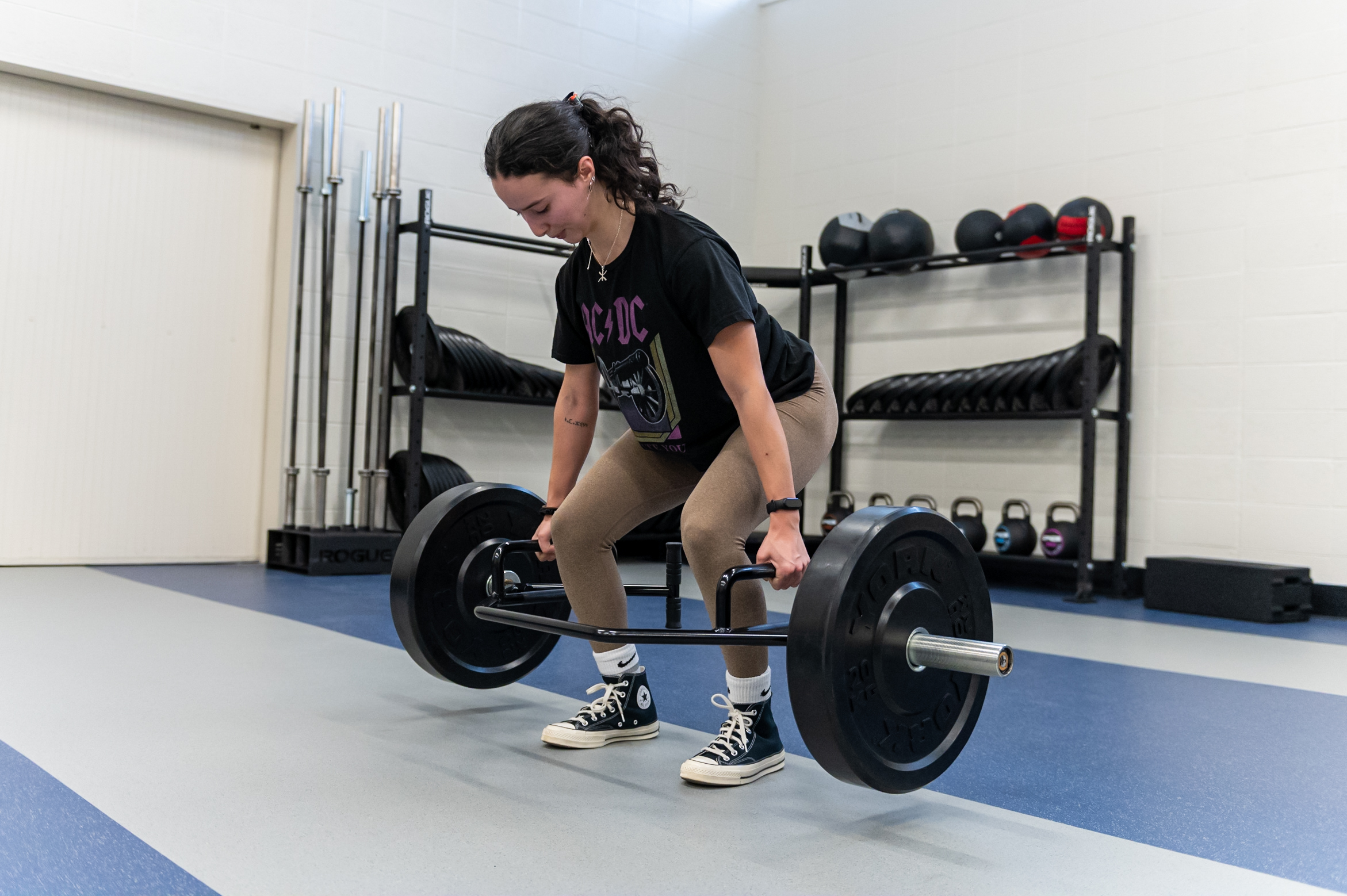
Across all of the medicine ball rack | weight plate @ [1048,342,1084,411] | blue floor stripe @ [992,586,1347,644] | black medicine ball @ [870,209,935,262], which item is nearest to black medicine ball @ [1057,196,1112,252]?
the medicine ball rack

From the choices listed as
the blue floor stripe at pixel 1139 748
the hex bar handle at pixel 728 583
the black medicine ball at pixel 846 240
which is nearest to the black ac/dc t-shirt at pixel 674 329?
the hex bar handle at pixel 728 583

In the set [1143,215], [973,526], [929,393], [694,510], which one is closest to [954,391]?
[929,393]

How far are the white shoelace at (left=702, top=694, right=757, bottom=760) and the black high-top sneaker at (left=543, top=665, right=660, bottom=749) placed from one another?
0.25 m

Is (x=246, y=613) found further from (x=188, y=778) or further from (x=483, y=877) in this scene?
(x=483, y=877)

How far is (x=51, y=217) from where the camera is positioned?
4.68 m

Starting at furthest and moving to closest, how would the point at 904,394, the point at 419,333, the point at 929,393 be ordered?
the point at 904,394
the point at 929,393
the point at 419,333

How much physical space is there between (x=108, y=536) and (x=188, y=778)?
3.54m

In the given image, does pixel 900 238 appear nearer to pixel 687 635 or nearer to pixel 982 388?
pixel 982 388

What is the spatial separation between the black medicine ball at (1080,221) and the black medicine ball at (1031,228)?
7 centimetres

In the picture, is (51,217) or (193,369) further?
(193,369)

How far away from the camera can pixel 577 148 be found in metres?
1.80

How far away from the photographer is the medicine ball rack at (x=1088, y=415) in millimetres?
4875

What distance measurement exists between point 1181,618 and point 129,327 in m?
4.66

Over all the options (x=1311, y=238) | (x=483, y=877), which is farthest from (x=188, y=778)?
(x=1311, y=238)
